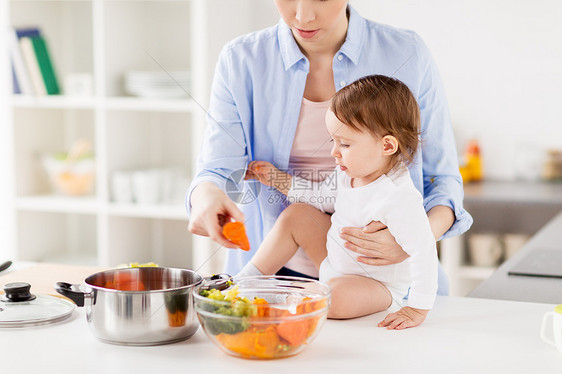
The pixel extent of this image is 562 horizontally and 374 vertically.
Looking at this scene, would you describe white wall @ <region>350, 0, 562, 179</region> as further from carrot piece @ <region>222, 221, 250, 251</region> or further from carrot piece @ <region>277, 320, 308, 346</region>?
carrot piece @ <region>277, 320, 308, 346</region>

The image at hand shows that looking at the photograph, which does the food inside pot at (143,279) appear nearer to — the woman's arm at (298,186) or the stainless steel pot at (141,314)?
the stainless steel pot at (141,314)

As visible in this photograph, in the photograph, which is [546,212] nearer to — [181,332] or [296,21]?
[296,21]

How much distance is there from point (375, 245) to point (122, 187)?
2.20 m

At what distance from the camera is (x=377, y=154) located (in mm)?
1128

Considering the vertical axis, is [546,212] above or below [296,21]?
below

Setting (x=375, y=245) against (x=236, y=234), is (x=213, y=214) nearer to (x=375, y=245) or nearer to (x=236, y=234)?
(x=236, y=234)

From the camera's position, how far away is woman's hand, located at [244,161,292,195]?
1314 millimetres

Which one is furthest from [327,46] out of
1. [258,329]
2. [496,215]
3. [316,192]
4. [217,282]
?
[496,215]

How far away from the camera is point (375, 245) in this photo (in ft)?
3.76

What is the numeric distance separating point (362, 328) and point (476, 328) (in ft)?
0.61

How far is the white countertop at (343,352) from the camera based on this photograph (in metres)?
0.92

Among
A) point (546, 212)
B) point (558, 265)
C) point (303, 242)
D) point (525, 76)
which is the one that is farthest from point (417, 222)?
point (525, 76)

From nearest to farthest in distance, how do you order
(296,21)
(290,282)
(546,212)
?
1. (290,282)
2. (296,21)
3. (546,212)

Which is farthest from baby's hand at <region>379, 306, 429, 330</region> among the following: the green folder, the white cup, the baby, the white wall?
the green folder
